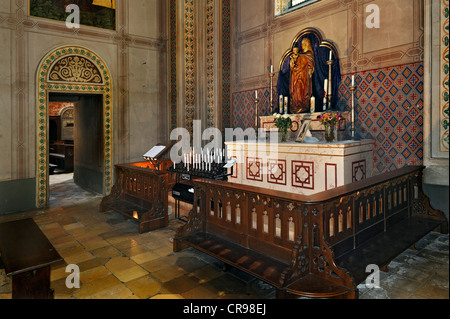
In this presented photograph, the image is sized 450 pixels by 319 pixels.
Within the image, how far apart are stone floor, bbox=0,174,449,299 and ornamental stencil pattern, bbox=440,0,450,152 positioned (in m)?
1.53

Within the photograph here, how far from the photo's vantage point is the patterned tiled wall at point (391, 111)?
216 inches

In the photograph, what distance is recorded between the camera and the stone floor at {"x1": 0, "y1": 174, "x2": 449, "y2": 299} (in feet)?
10.2

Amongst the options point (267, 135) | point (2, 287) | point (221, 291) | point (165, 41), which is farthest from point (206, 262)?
point (165, 41)

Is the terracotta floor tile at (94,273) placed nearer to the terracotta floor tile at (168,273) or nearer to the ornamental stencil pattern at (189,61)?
the terracotta floor tile at (168,273)

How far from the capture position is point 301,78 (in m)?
7.16

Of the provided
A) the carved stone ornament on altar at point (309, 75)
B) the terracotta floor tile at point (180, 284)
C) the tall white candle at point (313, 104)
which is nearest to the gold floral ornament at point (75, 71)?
the carved stone ornament on altar at point (309, 75)

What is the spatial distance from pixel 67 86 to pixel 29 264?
6.13m

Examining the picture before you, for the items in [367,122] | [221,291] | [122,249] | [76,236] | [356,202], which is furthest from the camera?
[367,122]

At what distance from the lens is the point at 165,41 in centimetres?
923

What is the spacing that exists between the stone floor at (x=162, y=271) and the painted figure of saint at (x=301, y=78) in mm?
3803

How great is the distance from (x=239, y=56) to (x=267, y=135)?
9.47 ft

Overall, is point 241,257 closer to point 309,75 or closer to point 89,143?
point 309,75

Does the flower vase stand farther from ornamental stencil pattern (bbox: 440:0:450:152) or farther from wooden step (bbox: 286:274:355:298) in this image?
wooden step (bbox: 286:274:355:298)

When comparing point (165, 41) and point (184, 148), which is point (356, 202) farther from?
point (165, 41)
